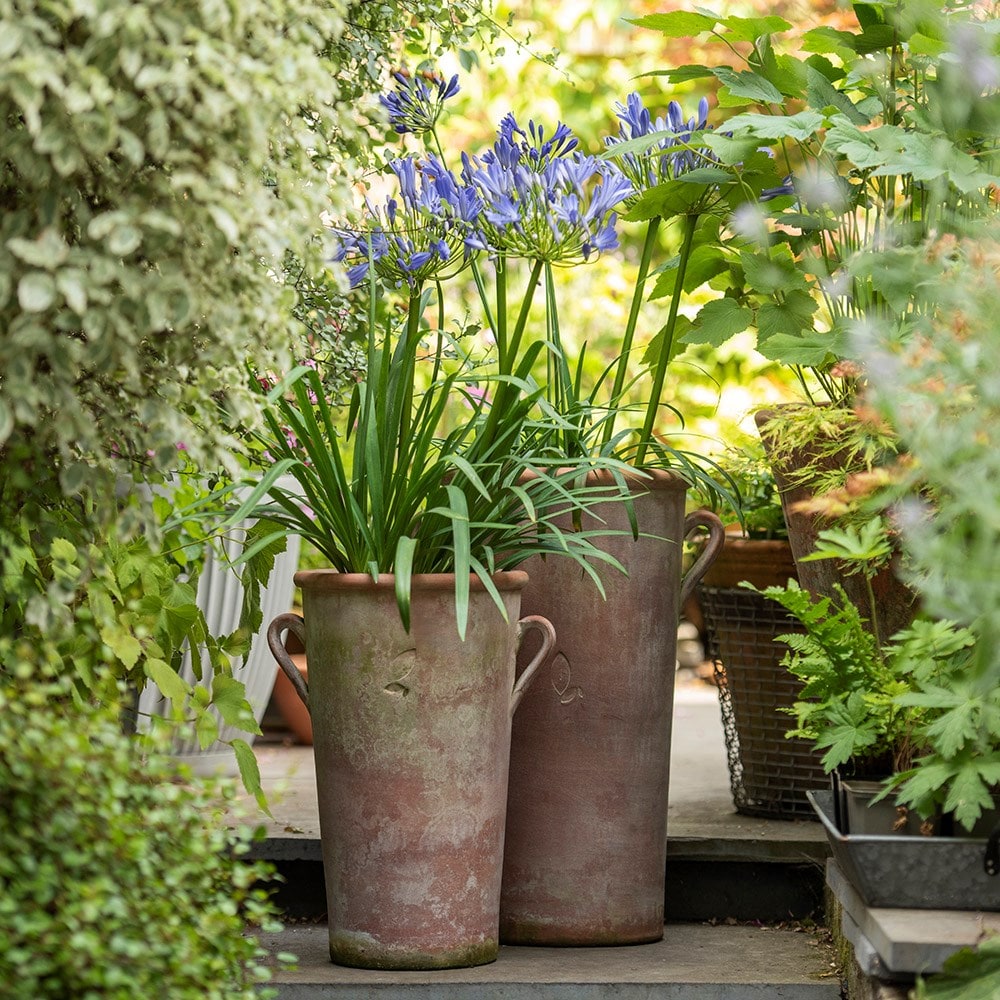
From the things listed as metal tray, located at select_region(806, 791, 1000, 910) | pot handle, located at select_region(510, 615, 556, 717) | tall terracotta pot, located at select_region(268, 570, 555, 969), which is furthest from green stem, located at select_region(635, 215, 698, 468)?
metal tray, located at select_region(806, 791, 1000, 910)

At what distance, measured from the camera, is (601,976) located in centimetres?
189

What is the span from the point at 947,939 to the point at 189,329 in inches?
43.7

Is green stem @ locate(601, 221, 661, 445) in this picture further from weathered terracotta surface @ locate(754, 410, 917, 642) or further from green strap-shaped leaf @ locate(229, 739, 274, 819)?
green strap-shaped leaf @ locate(229, 739, 274, 819)

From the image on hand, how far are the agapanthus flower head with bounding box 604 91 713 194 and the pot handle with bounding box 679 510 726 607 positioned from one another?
1.76 ft

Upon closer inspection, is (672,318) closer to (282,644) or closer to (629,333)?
(629,333)

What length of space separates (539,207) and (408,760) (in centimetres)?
79

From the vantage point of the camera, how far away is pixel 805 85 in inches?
86.7

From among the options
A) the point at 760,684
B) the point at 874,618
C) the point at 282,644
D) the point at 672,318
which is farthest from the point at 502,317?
the point at 760,684

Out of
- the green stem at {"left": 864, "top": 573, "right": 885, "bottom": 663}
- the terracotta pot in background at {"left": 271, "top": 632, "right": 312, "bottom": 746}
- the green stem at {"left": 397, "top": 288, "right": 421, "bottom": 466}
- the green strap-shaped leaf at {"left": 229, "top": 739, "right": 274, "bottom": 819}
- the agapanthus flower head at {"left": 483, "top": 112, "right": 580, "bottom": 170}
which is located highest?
the agapanthus flower head at {"left": 483, "top": 112, "right": 580, "bottom": 170}

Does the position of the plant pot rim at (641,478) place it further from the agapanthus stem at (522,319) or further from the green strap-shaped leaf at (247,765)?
the green strap-shaped leaf at (247,765)

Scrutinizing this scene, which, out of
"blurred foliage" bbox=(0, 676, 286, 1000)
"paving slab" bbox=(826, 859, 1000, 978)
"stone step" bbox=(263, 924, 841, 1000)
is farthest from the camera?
"stone step" bbox=(263, 924, 841, 1000)

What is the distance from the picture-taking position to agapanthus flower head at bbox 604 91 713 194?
6.84 ft

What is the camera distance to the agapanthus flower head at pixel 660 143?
208cm

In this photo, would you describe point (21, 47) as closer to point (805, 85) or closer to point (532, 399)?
point (532, 399)
